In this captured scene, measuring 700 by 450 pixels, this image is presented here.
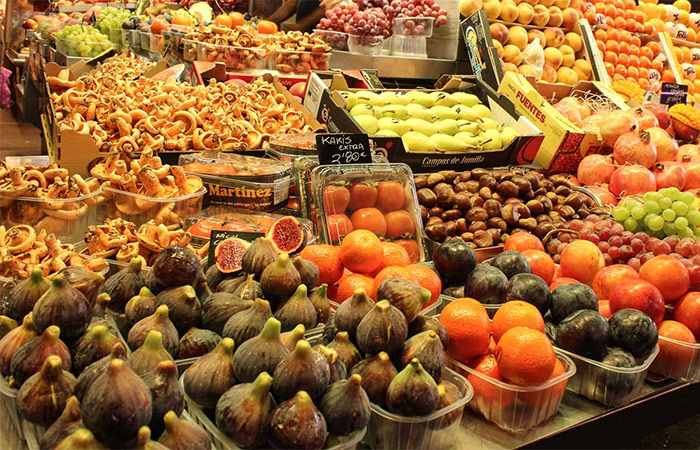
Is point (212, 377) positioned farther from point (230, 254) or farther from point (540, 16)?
point (540, 16)

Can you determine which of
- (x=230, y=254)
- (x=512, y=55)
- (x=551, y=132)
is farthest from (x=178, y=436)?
(x=512, y=55)

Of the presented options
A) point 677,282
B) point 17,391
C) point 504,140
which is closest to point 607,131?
point 504,140

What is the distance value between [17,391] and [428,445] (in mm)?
834

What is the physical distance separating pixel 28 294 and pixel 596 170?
2980mm

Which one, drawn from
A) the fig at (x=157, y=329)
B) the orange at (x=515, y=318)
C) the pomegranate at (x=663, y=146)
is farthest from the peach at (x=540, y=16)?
the fig at (x=157, y=329)

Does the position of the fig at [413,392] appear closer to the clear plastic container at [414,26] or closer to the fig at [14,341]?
the fig at [14,341]

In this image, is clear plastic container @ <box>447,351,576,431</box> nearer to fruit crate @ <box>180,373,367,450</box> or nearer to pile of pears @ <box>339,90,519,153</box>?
fruit crate @ <box>180,373,367,450</box>

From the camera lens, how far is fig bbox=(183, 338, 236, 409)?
1.17 metres

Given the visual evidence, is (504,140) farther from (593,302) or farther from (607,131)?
(593,302)

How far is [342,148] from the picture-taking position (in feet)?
7.89

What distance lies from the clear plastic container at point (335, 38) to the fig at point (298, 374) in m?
3.86

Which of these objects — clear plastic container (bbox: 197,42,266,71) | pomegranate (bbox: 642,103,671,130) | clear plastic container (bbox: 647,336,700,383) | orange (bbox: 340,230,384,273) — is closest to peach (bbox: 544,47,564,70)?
pomegranate (bbox: 642,103,671,130)

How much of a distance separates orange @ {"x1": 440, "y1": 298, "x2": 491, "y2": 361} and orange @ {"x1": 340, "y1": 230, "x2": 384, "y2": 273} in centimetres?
33

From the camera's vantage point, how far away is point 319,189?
2.29 m
